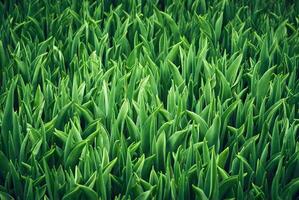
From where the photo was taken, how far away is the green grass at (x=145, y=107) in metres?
1.55

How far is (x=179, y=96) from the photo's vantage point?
1814mm

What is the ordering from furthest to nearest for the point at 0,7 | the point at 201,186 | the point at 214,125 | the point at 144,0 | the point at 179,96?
the point at 144,0 → the point at 0,7 → the point at 179,96 → the point at 214,125 → the point at 201,186

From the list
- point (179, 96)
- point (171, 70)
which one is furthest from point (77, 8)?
point (179, 96)

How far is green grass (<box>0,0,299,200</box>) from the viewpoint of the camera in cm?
155

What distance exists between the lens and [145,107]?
182 centimetres

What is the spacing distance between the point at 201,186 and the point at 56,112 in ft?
1.91

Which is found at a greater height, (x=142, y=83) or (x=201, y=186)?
(x=142, y=83)

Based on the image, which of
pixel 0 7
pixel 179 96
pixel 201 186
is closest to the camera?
pixel 201 186

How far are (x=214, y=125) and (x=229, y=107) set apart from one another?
14 centimetres

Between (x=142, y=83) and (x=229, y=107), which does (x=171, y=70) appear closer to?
(x=142, y=83)

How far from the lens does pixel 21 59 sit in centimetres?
215

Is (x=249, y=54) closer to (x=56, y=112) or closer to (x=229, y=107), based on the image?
(x=229, y=107)

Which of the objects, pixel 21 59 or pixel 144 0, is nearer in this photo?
pixel 21 59

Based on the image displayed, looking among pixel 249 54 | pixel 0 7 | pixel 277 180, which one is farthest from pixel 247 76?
pixel 0 7
